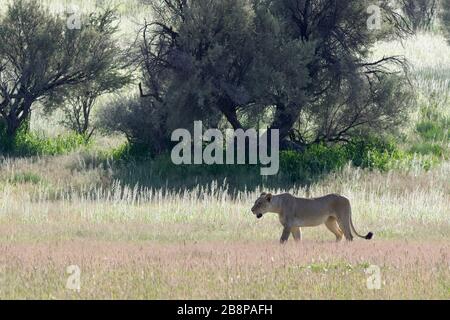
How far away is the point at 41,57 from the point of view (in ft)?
104

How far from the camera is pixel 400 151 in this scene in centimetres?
2994

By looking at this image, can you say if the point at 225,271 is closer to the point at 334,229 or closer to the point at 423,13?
the point at 334,229

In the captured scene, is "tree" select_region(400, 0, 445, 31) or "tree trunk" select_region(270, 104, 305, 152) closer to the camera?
"tree trunk" select_region(270, 104, 305, 152)

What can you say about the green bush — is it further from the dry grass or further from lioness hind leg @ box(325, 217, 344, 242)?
the dry grass

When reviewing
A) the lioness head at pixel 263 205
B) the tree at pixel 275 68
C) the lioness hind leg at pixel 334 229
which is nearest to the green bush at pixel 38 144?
the tree at pixel 275 68

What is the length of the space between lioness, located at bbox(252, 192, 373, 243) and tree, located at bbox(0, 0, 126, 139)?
52.3ft

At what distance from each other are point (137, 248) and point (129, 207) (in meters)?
5.26

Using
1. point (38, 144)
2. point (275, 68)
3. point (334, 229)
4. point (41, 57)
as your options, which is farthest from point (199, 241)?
point (41, 57)

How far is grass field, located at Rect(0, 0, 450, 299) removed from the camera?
1246 cm

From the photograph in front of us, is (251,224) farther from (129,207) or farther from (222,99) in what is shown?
(222,99)

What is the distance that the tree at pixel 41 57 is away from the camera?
31875 mm

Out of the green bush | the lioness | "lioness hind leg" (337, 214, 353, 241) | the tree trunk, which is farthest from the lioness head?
the green bush

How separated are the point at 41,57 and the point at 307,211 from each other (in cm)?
1649

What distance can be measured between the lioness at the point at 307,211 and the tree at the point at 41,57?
16.0 m
